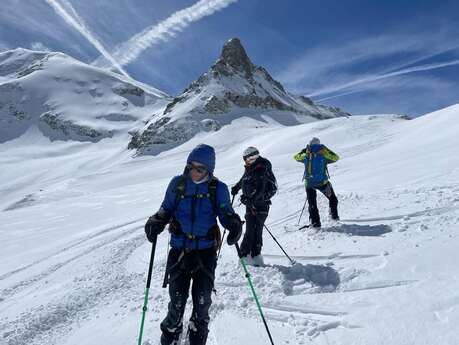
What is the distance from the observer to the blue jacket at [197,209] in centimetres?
468

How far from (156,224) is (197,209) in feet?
1.69

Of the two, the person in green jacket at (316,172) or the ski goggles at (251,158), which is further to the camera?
the person in green jacket at (316,172)

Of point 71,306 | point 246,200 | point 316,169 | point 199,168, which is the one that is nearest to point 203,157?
point 199,168

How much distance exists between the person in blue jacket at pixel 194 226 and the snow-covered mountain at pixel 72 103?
127 meters

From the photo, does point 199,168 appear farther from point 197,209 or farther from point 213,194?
point 197,209

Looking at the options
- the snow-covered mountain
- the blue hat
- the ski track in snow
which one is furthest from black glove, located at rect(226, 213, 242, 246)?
the snow-covered mountain

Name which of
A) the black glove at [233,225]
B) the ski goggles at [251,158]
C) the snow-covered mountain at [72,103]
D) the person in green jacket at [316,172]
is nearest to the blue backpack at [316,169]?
the person in green jacket at [316,172]

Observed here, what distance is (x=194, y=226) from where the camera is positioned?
468 cm

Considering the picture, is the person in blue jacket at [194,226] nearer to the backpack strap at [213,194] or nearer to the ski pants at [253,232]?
the backpack strap at [213,194]

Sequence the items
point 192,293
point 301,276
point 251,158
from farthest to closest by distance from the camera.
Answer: point 251,158
point 301,276
point 192,293

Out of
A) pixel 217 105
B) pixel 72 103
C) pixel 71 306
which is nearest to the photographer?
pixel 71 306

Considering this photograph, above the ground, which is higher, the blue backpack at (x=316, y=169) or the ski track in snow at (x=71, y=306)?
the blue backpack at (x=316, y=169)

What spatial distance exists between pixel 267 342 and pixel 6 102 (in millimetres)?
171923

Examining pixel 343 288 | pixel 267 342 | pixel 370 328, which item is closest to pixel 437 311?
pixel 370 328
